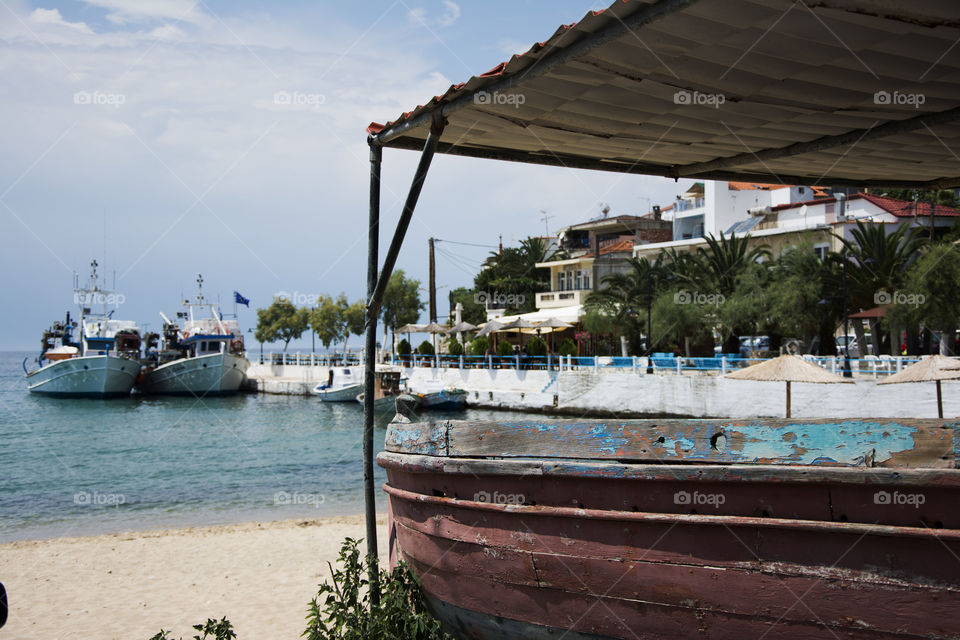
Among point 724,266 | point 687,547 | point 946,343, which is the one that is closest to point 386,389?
point 724,266

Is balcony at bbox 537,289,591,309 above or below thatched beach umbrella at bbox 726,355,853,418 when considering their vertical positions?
above

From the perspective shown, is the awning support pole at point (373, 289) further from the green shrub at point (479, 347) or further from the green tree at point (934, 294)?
the green shrub at point (479, 347)

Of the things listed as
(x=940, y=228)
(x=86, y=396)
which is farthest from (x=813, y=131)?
(x=86, y=396)

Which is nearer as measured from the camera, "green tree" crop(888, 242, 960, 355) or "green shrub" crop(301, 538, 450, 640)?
"green shrub" crop(301, 538, 450, 640)

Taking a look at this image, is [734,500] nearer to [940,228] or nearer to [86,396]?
[940,228]

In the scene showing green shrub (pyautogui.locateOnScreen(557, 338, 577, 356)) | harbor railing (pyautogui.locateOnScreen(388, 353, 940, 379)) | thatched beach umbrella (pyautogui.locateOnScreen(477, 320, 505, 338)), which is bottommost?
harbor railing (pyautogui.locateOnScreen(388, 353, 940, 379))

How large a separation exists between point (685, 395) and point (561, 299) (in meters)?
22.0

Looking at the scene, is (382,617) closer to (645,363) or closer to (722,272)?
(645,363)

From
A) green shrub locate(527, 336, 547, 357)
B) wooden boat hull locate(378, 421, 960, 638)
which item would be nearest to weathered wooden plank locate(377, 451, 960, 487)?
wooden boat hull locate(378, 421, 960, 638)

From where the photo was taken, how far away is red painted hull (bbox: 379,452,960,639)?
3.61m

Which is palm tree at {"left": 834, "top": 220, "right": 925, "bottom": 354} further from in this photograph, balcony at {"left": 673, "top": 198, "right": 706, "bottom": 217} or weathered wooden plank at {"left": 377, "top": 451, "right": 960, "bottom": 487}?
weathered wooden plank at {"left": 377, "top": 451, "right": 960, "bottom": 487}

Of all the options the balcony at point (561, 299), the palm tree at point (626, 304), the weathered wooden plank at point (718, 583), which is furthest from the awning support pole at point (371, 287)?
the balcony at point (561, 299)

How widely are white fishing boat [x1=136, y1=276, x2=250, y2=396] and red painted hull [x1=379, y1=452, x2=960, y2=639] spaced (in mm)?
49063

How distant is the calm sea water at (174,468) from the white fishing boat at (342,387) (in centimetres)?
118
